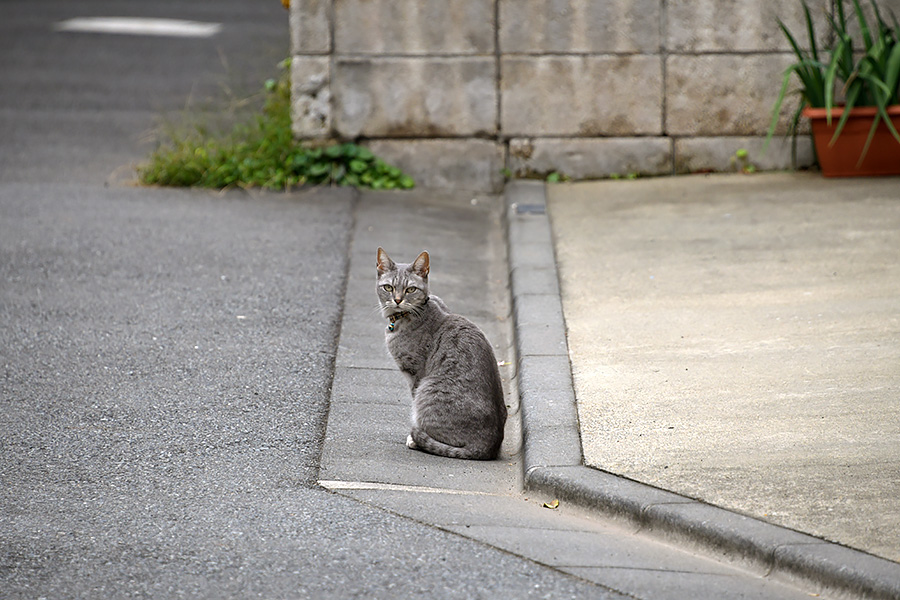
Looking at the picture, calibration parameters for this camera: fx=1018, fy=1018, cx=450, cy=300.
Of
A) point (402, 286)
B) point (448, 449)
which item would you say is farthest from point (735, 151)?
point (448, 449)

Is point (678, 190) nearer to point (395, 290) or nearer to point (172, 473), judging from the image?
point (395, 290)

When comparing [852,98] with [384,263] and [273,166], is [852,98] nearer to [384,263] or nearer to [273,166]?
[273,166]

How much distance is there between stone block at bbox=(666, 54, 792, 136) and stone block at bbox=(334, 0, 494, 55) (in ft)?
5.03

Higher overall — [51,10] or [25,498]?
[51,10]

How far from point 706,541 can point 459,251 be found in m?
3.96

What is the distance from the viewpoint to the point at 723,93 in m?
8.09

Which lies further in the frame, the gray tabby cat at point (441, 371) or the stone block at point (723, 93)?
the stone block at point (723, 93)

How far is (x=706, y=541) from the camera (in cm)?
A: 330

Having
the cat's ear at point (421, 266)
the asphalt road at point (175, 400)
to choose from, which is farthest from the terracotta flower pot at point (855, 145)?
the cat's ear at point (421, 266)

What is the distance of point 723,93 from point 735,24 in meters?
0.54

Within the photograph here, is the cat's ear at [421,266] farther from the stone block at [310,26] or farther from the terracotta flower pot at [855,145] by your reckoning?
the terracotta flower pot at [855,145]

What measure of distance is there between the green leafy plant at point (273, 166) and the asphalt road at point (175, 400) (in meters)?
0.23

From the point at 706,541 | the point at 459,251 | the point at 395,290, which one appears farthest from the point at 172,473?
the point at 459,251

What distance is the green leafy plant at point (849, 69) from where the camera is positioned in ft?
24.7
